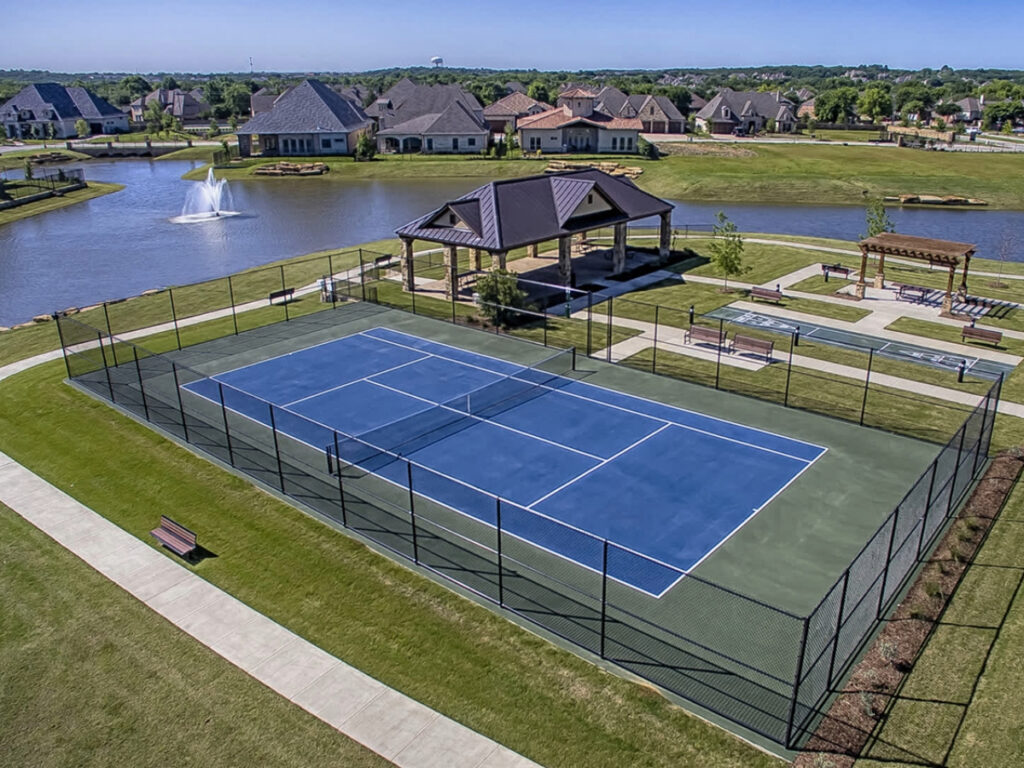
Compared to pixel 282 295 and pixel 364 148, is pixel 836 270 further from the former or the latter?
pixel 364 148

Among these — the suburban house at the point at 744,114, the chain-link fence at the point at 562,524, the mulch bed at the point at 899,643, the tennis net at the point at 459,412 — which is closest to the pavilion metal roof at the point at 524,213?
the chain-link fence at the point at 562,524

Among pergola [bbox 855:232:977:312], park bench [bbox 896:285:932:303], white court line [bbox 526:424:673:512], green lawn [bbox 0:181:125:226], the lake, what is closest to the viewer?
Result: white court line [bbox 526:424:673:512]

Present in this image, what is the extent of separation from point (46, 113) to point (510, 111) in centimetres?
7408

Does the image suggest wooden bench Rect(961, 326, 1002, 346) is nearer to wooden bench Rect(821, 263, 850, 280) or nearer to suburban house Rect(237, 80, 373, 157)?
wooden bench Rect(821, 263, 850, 280)

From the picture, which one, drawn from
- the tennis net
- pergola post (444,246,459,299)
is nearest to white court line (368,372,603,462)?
the tennis net

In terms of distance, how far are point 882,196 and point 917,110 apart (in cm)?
9751

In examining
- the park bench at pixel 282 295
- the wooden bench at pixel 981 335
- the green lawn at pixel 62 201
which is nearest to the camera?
the wooden bench at pixel 981 335

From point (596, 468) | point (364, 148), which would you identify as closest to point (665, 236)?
point (596, 468)

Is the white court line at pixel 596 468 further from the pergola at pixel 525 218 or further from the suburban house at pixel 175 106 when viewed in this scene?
the suburban house at pixel 175 106

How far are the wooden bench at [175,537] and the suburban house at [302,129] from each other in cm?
8852

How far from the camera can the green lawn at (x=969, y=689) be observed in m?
11.7

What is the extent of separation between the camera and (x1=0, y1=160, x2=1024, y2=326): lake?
150ft

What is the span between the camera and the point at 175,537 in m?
17.2

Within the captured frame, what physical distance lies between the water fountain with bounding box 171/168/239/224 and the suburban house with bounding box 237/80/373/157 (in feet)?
52.4
